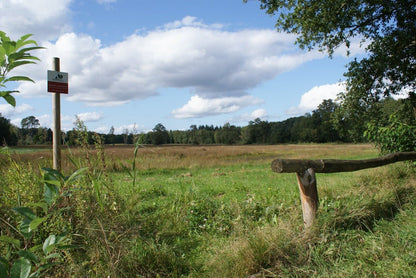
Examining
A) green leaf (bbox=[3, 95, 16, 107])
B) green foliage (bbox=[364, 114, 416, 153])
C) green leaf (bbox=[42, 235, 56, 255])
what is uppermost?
green leaf (bbox=[3, 95, 16, 107])

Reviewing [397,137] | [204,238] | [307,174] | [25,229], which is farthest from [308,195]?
[397,137]

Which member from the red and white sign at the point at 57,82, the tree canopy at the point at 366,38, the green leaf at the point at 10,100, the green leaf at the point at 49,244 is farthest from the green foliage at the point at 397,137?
the green leaf at the point at 10,100

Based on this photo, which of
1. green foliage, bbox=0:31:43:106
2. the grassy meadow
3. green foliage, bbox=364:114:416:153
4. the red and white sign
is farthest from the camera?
green foliage, bbox=364:114:416:153

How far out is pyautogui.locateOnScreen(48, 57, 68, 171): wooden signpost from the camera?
4863mm

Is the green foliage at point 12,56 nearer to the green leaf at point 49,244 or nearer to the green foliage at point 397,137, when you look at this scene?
the green leaf at point 49,244

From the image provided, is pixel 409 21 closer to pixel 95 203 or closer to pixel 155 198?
pixel 155 198

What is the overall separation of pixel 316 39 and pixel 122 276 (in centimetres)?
908

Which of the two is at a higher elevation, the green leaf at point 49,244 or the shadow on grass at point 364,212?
the green leaf at point 49,244

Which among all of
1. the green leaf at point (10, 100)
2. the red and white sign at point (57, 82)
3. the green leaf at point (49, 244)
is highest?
the red and white sign at point (57, 82)

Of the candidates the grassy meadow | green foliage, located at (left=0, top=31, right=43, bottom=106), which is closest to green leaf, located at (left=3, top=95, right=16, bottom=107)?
green foliage, located at (left=0, top=31, right=43, bottom=106)

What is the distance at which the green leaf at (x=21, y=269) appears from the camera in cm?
131

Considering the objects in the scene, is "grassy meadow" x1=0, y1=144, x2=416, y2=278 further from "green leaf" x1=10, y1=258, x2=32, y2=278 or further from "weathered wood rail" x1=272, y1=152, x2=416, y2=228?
"green leaf" x1=10, y1=258, x2=32, y2=278

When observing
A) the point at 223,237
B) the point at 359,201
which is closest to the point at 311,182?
the point at 359,201

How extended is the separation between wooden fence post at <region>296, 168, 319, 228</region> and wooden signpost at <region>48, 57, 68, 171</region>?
155 inches
